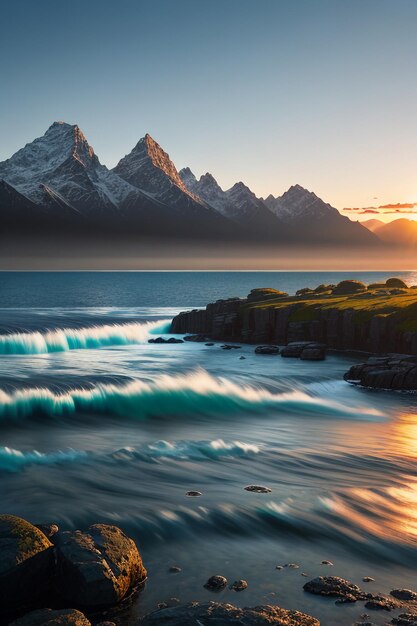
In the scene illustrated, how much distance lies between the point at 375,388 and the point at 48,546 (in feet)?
121

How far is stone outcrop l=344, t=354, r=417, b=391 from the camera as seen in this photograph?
45.7 meters

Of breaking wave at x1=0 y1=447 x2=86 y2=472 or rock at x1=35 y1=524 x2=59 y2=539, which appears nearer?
rock at x1=35 y1=524 x2=59 y2=539

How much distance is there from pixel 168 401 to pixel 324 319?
118ft

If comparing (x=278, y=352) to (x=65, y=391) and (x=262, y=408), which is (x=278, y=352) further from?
(x=65, y=391)

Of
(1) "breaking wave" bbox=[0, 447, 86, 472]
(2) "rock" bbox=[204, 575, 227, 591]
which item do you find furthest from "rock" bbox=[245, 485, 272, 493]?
(1) "breaking wave" bbox=[0, 447, 86, 472]

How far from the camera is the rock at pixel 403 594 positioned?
13.2m

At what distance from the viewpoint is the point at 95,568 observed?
41.6 feet

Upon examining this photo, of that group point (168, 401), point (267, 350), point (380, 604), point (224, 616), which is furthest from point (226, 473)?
point (267, 350)

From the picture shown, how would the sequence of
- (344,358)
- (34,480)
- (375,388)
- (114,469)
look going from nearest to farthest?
(34,480), (114,469), (375,388), (344,358)

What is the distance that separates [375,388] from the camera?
46.1 metres

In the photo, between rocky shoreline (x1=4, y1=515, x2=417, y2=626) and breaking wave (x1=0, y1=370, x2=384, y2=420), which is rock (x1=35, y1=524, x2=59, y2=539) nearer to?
rocky shoreline (x1=4, y1=515, x2=417, y2=626)

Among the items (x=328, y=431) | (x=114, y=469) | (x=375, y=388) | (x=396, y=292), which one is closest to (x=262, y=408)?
(x=328, y=431)

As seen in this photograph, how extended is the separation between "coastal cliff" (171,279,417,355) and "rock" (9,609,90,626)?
52395 millimetres

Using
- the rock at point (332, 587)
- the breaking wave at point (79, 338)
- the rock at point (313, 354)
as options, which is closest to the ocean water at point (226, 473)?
the rock at point (332, 587)
